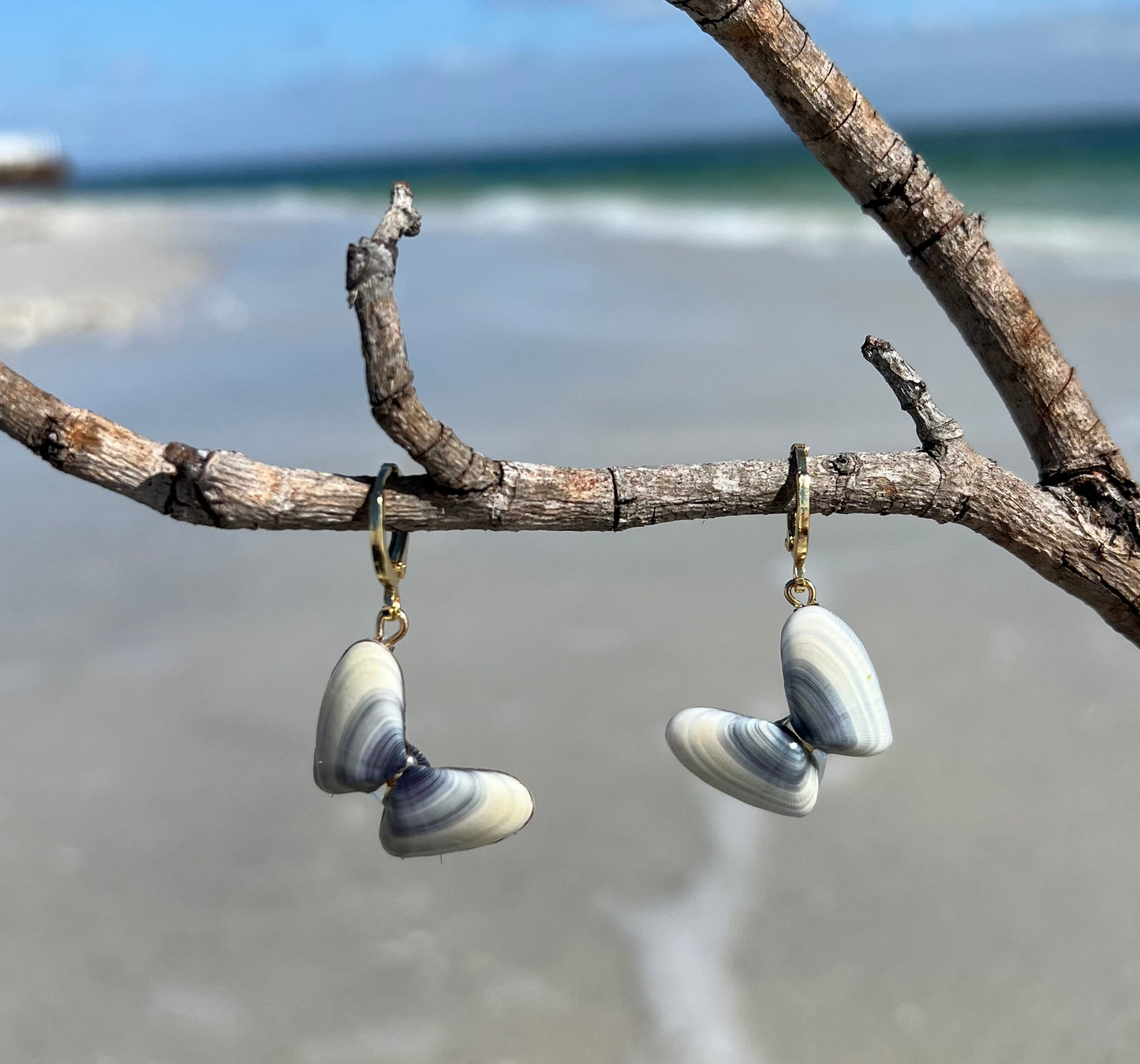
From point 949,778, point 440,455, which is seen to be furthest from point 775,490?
point 949,778

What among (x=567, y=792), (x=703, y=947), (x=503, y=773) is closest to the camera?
(x=503, y=773)

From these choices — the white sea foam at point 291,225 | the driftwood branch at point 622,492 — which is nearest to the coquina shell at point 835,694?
the driftwood branch at point 622,492

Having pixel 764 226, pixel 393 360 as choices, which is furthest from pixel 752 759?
pixel 764 226

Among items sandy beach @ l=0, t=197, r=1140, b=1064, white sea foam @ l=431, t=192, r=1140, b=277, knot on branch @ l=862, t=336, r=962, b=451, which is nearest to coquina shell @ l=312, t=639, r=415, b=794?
knot on branch @ l=862, t=336, r=962, b=451

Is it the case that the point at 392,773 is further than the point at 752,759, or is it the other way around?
the point at 752,759

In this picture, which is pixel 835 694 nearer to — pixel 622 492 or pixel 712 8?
pixel 622 492

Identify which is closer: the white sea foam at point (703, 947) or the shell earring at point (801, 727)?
the shell earring at point (801, 727)

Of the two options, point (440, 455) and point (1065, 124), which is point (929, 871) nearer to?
point (440, 455)

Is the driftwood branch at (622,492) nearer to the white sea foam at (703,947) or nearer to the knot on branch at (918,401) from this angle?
the knot on branch at (918,401)
